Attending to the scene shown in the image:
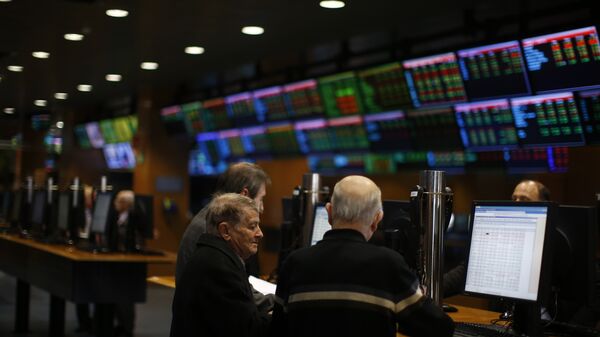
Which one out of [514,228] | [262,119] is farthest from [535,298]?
[262,119]

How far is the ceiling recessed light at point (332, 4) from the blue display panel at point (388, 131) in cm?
135

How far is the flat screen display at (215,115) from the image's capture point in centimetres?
1085

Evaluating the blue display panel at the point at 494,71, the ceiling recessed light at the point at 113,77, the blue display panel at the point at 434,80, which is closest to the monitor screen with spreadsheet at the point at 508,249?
the blue display panel at the point at 494,71

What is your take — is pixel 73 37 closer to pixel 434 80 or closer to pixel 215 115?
pixel 215 115

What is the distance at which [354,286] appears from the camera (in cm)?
260

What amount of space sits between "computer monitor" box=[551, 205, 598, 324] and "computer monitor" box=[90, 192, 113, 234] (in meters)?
4.86

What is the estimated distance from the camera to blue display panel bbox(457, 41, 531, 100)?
6.61 m

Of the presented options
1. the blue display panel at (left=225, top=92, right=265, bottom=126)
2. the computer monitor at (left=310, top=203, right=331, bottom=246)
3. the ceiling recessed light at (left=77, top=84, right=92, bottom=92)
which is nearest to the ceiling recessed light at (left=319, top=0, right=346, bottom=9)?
the computer monitor at (left=310, top=203, right=331, bottom=246)

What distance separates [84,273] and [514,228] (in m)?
4.40

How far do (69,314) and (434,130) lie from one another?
175 inches

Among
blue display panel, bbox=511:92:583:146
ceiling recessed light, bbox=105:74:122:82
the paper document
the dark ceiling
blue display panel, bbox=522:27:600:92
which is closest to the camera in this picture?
the paper document

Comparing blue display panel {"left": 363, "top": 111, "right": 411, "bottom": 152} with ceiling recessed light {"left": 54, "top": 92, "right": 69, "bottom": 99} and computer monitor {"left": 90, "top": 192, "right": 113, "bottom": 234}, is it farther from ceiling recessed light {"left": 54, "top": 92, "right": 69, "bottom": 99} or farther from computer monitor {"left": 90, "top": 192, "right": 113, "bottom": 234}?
ceiling recessed light {"left": 54, "top": 92, "right": 69, "bottom": 99}

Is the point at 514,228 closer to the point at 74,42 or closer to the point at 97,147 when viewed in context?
the point at 74,42

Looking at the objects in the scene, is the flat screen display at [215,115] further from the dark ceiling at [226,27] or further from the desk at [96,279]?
the desk at [96,279]
